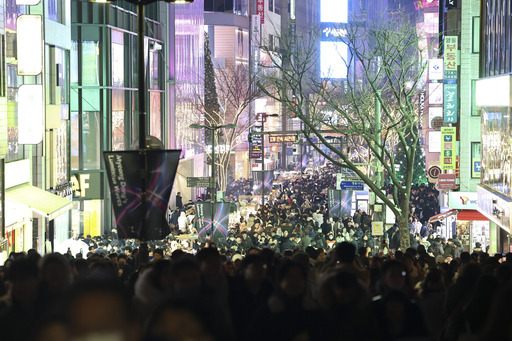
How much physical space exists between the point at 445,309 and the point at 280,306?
102 inches

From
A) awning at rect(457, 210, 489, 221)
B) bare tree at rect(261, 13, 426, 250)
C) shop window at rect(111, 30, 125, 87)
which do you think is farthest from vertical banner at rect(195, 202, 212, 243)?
shop window at rect(111, 30, 125, 87)

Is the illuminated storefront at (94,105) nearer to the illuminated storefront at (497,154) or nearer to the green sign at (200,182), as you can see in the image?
the green sign at (200,182)

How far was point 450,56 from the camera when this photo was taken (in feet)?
121

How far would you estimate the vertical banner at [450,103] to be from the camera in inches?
1454

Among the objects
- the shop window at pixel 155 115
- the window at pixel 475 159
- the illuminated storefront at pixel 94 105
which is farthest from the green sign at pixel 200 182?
the shop window at pixel 155 115

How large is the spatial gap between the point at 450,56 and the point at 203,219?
40.1ft

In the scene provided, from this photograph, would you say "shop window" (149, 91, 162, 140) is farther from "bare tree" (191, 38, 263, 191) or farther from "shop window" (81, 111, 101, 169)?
"shop window" (81, 111, 101, 169)

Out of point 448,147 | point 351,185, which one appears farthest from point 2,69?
point 351,185

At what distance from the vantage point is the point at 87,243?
95.9ft

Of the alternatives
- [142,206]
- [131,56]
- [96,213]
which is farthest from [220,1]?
[142,206]

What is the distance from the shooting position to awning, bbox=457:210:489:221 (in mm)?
34312

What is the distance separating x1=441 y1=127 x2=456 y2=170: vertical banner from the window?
943 millimetres

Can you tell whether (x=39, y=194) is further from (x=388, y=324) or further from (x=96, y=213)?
(x=388, y=324)

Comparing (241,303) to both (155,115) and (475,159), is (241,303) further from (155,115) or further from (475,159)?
(155,115)
